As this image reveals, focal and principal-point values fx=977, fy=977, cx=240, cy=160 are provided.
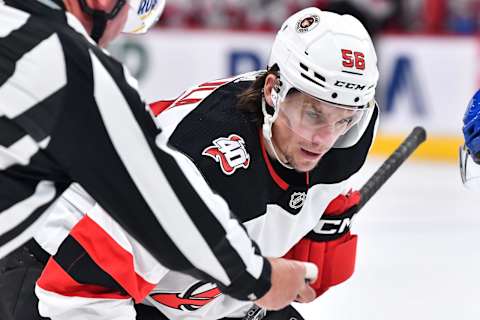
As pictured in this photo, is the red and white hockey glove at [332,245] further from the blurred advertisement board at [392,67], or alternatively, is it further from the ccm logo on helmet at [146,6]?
the blurred advertisement board at [392,67]

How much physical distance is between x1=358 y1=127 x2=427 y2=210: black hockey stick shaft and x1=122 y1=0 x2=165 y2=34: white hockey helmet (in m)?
0.98

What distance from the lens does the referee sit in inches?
50.0

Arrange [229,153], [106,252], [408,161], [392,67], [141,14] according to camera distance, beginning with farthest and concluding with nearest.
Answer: [392,67], [408,161], [229,153], [106,252], [141,14]

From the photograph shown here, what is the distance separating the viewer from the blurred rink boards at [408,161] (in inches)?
130

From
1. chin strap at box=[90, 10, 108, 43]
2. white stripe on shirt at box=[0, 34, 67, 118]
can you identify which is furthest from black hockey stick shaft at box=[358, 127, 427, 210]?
white stripe on shirt at box=[0, 34, 67, 118]

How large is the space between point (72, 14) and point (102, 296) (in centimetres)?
69

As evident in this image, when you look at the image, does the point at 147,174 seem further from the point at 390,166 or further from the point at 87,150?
the point at 390,166

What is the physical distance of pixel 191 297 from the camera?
2.09 metres

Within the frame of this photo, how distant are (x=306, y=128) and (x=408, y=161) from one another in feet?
11.9

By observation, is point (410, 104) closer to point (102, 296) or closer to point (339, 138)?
point (339, 138)

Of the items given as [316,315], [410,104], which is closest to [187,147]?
[316,315]

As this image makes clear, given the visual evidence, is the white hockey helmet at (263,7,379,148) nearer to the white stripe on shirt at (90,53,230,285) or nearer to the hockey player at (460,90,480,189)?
the hockey player at (460,90,480,189)

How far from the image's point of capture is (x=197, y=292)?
2.08 m

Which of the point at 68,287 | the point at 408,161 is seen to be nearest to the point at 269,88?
the point at 68,287
